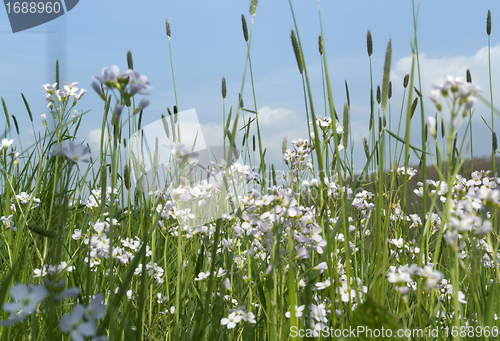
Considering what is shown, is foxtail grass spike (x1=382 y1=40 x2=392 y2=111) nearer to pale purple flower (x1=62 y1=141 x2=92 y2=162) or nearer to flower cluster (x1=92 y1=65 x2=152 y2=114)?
flower cluster (x1=92 y1=65 x2=152 y2=114)

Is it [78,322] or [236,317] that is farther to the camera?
[236,317]

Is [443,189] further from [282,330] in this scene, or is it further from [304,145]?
[282,330]

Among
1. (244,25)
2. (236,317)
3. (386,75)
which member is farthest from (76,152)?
(244,25)

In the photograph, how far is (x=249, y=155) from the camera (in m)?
2.45

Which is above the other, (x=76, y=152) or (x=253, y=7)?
(x=253, y=7)

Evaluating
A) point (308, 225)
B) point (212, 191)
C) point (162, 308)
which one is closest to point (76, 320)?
point (308, 225)

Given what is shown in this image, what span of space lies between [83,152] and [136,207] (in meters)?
1.94

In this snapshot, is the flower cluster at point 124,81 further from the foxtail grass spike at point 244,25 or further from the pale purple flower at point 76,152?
the foxtail grass spike at point 244,25

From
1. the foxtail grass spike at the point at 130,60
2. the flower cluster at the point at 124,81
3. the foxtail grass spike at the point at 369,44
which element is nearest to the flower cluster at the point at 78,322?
the flower cluster at the point at 124,81

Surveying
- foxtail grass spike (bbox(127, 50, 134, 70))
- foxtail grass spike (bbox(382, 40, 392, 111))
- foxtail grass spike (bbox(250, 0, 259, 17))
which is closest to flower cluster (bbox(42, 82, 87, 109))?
foxtail grass spike (bbox(127, 50, 134, 70))

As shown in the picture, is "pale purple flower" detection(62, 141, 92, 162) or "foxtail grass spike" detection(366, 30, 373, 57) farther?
"foxtail grass spike" detection(366, 30, 373, 57)

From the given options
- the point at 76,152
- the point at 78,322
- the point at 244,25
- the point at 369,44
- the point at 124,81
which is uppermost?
the point at 244,25

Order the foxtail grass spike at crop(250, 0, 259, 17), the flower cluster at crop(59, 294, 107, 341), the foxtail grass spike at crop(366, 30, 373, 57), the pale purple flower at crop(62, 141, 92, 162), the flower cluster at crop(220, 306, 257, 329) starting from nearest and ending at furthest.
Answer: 1. the flower cluster at crop(59, 294, 107, 341)
2. the pale purple flower at crop(62, 141, 92, 162)
3. the flower cluster at crop(220, 306, 257, 329)
4. the foxtail grass spike at crop(250, 0, 259, 17)
5. the foxtail grass spike at crop(366, 30, 373, 57)

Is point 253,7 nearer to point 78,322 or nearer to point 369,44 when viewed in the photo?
point 369,44
